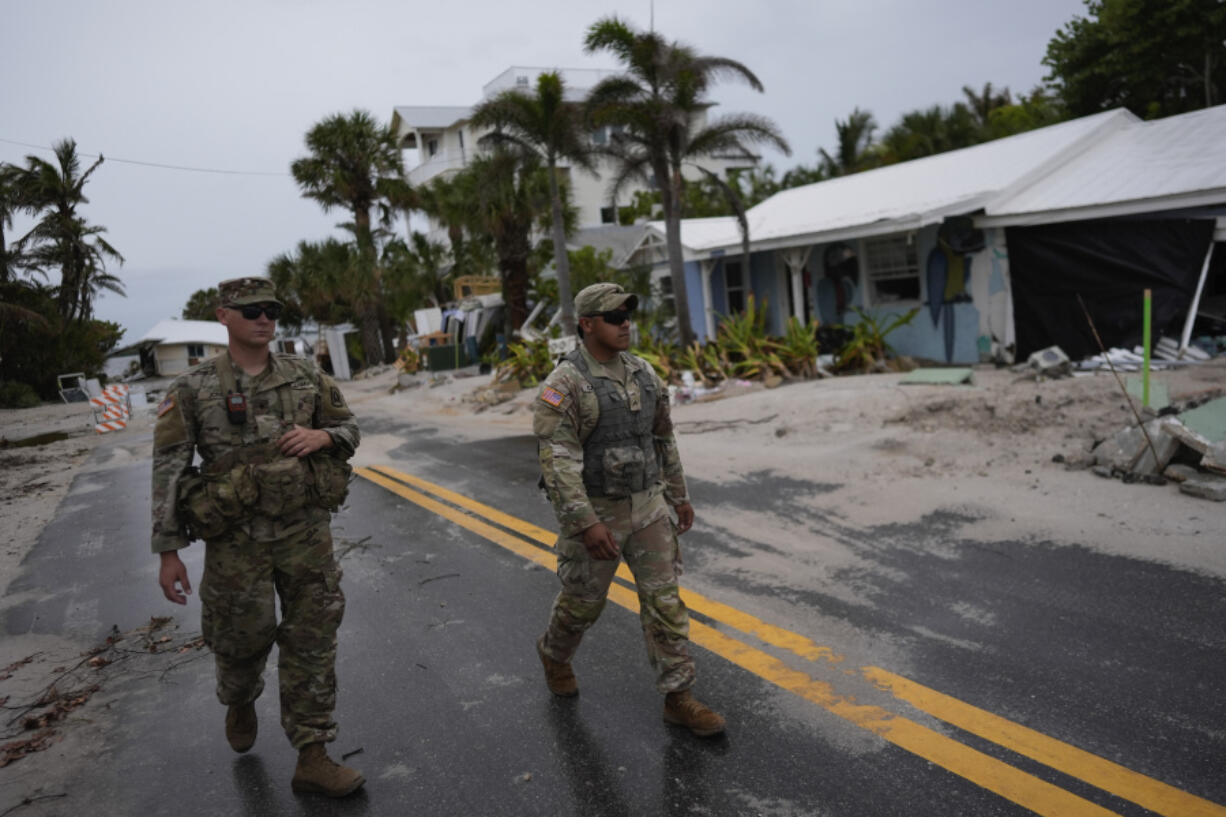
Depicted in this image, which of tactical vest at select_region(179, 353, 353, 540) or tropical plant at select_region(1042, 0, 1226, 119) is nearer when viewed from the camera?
tactical vest at select_region(179, 353, 353, 540)

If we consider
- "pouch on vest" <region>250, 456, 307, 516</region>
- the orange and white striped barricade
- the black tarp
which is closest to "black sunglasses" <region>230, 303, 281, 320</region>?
"pouch on vest" <region>250, 456, 307, 516</region>

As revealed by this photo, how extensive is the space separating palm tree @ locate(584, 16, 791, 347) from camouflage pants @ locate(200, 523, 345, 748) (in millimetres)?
12539

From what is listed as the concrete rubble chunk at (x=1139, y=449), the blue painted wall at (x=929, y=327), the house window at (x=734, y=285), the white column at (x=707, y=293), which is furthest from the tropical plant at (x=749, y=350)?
the concrete rubble chunk at (x=1139, y=449)

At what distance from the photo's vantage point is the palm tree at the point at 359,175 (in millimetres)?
30344

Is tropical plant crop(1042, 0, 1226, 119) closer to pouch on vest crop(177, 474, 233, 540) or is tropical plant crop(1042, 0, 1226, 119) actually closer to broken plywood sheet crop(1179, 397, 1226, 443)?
broken plywood sheet crop(1179, 397, 1226, 443)

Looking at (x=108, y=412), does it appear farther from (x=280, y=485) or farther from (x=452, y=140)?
(x=452, y=140)

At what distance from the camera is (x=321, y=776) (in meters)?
2.97

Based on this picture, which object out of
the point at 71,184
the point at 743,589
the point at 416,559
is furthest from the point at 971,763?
the point at 71,184

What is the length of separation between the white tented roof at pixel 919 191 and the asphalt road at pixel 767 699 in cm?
911

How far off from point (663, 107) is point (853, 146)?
2197 cm

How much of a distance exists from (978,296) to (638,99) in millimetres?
6602

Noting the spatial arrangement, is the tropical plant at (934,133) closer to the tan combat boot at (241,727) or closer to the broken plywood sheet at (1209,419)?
the broken plywood sheet at (1209,419)

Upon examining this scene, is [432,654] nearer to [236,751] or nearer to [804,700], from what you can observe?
[236,751]

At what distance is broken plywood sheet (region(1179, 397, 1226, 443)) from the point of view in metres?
6.23
